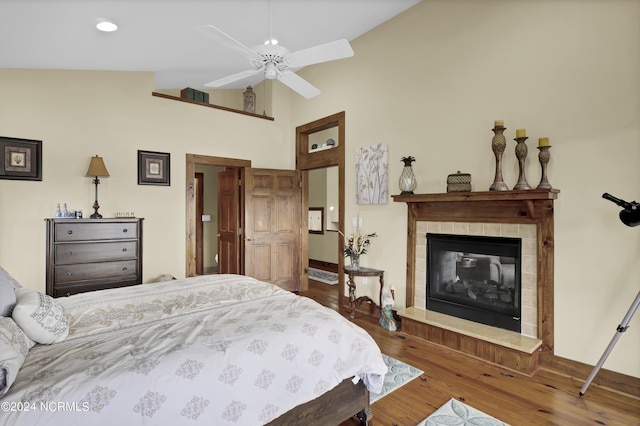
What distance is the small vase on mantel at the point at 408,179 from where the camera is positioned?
3701 mm

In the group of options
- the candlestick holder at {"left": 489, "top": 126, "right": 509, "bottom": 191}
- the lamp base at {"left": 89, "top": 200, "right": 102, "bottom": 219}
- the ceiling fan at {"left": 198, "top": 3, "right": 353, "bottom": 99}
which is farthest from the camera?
the lamp base at {"left": 89, "top": 200, "right": 102, "bottom": 219}

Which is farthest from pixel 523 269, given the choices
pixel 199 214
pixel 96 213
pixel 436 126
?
pixel 199 214

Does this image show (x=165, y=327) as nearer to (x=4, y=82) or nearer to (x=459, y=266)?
(x=459, y=266)

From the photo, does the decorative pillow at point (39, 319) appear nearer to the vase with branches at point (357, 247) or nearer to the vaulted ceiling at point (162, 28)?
the vaulted ceiling at point (162, 28)

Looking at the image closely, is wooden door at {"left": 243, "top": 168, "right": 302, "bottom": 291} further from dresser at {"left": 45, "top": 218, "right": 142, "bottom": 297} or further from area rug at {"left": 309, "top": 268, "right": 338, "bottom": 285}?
dresser at {"left": 45, "top": 218, "right": 142, "bottom": 297}

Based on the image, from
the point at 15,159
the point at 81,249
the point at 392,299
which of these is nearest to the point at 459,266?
the point at 392,299

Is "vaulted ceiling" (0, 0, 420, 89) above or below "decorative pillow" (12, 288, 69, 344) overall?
above

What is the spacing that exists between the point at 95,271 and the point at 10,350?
2.79m

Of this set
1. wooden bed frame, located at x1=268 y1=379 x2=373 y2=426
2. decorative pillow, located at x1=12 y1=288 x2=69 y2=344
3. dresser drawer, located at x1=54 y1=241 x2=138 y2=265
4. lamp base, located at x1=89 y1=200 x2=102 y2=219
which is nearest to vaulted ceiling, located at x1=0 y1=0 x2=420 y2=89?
lamp base, located at x1=89 y1=200 x2=102 y2=219

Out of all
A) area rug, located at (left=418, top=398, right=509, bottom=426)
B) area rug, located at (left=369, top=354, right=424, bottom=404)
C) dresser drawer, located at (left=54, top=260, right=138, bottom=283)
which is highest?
dresser drawer, located at (left=54, top=260, right=138, bottom=283)

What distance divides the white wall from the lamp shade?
134 inches

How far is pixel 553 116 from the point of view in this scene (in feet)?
9.12

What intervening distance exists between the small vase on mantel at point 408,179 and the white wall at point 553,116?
5.3 inches

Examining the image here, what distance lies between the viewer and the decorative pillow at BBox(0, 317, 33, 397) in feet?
3.63
